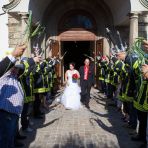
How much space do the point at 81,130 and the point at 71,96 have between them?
3.53 metres

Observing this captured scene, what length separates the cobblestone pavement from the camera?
270 inches

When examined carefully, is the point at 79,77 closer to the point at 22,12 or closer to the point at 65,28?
the point at 22,12

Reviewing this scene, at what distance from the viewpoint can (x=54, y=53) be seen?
15656mm

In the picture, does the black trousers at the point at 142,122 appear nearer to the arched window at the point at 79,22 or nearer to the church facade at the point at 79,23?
the church facade at the point at 79,23

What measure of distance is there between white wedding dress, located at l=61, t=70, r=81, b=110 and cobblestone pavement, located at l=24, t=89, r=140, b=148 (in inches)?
14.3

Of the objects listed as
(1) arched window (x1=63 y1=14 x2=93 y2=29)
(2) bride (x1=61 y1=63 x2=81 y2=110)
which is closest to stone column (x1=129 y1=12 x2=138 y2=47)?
(2) bride (x1=61 y1=63 x2=81 y2=110)

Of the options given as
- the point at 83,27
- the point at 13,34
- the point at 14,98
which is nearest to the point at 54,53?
the point at 83,27

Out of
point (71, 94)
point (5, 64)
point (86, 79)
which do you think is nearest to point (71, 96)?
point (71, 94)

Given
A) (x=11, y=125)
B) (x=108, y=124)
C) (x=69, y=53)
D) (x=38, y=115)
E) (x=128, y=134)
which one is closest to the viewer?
(x=11, y=125)

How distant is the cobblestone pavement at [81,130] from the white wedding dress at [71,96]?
14.3 inches

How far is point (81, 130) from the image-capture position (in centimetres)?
802

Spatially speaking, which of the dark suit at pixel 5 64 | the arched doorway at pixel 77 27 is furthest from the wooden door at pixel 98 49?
the dark suit at pixel 5 64

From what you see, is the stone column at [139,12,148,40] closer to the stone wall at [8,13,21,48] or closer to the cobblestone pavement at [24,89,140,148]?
the cobblestone pavement at [24,89,140,148]

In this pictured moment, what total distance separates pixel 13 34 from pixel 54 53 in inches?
116
